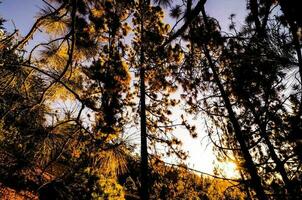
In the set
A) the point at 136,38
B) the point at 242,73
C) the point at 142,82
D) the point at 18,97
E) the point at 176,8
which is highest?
the point at 136,38

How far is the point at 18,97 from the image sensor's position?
3.25m

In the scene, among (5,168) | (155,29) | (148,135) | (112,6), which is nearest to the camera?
(112,6)

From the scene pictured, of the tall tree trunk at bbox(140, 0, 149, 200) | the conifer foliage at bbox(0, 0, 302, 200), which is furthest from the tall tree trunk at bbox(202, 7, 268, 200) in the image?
the tall tree trunk at bbox(140, 0, 149, 200)

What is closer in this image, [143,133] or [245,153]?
[245,153]

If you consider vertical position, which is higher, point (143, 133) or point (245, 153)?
point (143, 133)

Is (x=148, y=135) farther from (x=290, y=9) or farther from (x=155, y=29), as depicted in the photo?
(x=290, y=9)

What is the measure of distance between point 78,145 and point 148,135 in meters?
5.16

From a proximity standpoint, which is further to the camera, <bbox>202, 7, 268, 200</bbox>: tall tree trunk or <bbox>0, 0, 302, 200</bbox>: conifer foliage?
<bbox>202, 7, 268, 200</bbox>: tall tree trunk

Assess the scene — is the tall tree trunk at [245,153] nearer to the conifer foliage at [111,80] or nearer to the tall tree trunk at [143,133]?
the conifer foliage at [111,80]

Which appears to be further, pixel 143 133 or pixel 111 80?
pixel 143 133

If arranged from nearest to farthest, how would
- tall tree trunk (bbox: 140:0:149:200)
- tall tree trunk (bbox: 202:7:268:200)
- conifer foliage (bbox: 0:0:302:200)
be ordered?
conifer foliage (bbox: 0:0:302:200) < tall tree trunk (bbox: 202:7:268:200) < tall tree trunk (bbox: 140:0:149:200)

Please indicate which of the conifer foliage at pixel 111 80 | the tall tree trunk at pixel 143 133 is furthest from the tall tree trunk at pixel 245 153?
the tall tree trunk at pixel 143 133

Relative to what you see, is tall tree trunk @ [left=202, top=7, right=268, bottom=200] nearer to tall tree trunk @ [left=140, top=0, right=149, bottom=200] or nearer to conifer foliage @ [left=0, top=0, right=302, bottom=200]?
conifer foliage @ [left=0, top=0, right=302, bottom=200]

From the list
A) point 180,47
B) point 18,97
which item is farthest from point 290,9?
point 18,97
